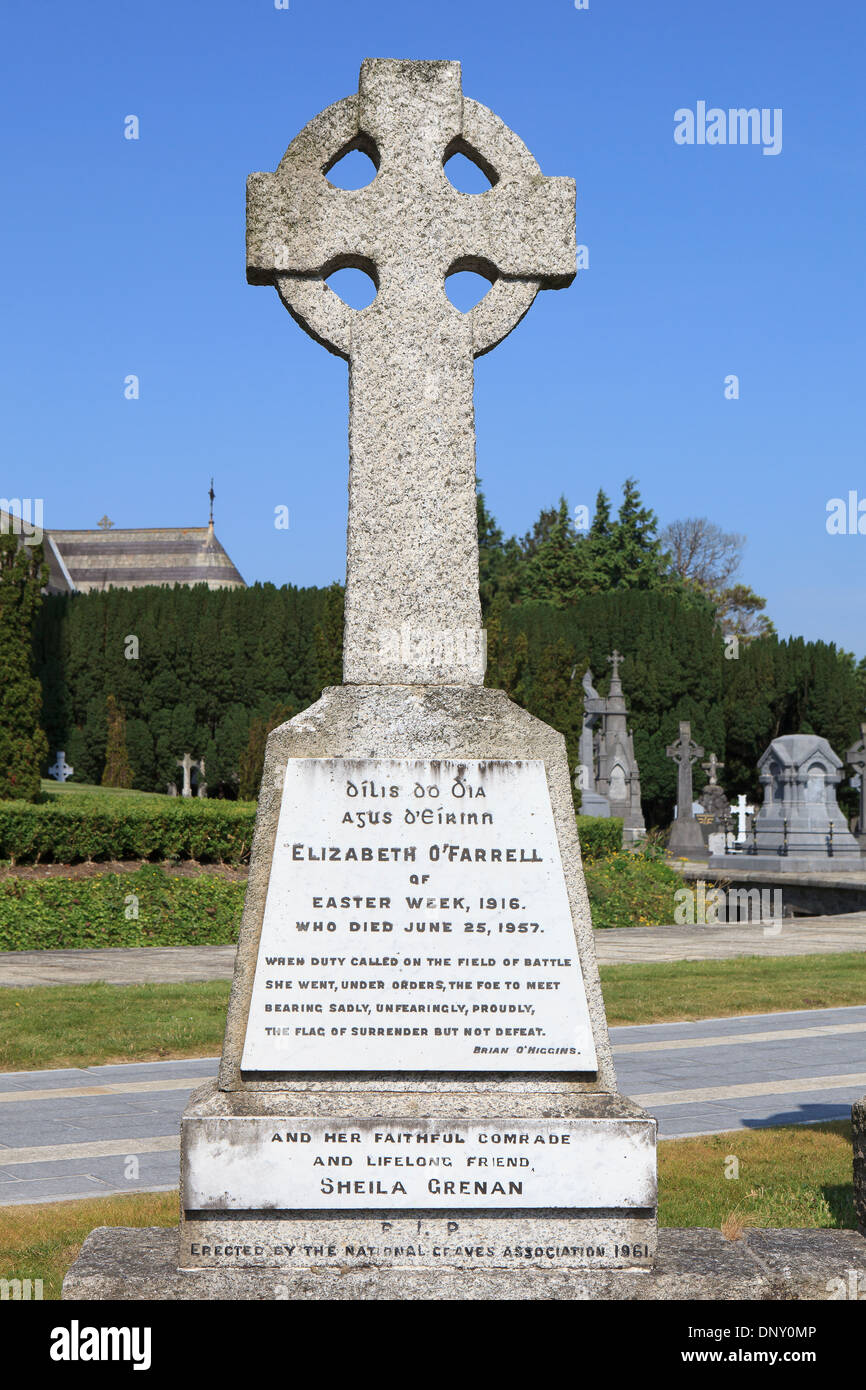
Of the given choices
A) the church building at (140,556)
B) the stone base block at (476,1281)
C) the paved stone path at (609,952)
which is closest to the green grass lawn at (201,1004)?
the paved stone path at (609,952)

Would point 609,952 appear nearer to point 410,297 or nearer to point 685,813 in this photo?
point 410,297

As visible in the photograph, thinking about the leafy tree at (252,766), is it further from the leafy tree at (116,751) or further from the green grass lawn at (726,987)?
the green grass lawn at (726,987)

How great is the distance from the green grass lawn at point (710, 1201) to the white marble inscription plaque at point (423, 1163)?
1.77 feet

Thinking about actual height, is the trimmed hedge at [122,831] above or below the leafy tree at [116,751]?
below

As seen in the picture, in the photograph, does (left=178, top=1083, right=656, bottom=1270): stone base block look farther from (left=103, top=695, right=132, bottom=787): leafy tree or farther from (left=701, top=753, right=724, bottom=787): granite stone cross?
(left=701, top=753, right=724, bottom=787): granite stone cross

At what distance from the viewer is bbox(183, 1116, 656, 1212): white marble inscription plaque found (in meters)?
3.80

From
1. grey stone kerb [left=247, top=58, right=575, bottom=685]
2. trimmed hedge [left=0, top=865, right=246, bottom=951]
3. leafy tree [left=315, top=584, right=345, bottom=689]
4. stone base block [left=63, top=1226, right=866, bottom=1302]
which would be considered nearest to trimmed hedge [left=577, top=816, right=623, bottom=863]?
leafy tree [left=315, top=584, right=345, bottom=689]

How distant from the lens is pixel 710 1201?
5.46 m

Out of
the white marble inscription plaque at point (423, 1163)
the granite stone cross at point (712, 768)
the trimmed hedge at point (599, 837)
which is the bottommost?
the trimmed hedge at point (599, 837)

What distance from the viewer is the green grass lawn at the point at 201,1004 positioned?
8500 mm

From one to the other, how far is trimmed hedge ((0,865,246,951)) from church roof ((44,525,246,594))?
42.7m

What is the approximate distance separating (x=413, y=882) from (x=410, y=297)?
6.38ft
